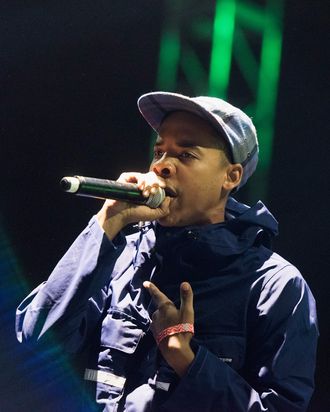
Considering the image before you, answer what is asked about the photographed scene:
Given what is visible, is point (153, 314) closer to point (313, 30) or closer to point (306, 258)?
point (306, 258)

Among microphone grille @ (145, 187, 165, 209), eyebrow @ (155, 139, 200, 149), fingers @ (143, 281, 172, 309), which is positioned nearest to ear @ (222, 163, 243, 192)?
eyebrow @ (155, 139, 200, 149)

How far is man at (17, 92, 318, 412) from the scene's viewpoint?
129 centimetres

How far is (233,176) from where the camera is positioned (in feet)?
5.28

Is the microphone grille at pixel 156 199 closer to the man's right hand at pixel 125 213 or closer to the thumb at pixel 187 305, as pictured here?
the man's right hand at pixel 125 213

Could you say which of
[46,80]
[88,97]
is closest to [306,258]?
[88,97]

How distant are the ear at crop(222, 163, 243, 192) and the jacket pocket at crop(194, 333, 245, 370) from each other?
0.39 m

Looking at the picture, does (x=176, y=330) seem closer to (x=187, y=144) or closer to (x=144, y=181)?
(x=144, y=181)

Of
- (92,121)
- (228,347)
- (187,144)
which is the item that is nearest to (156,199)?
(187,144)

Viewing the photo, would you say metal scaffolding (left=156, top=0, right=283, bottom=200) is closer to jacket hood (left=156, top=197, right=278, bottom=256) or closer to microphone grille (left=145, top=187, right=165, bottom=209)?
jacket hood (left=156, top=197, right=278, bottom=256)

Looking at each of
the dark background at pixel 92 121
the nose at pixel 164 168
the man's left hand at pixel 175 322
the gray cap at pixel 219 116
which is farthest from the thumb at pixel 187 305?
the dark background at pixel 92 121

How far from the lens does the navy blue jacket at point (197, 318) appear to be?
4.21 ft

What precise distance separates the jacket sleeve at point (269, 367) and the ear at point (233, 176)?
28 cm

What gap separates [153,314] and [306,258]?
0.95m

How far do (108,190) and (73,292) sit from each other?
255 millimetres
